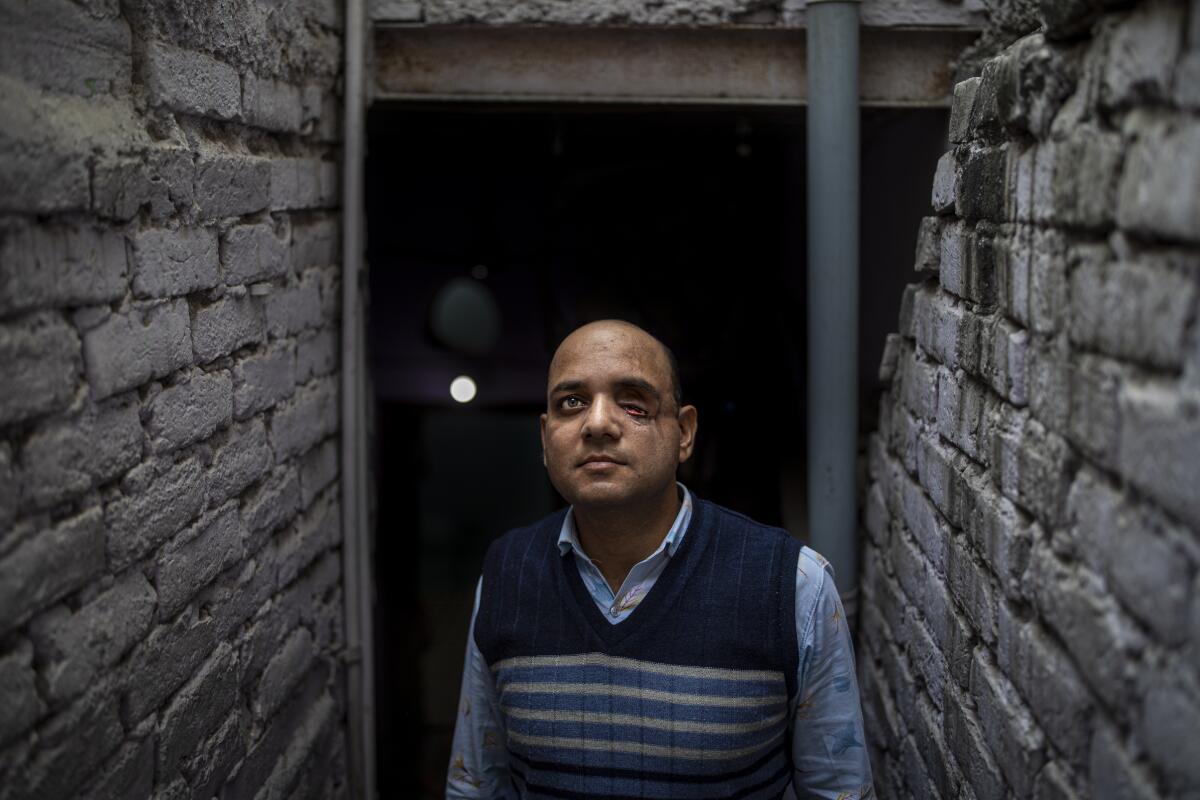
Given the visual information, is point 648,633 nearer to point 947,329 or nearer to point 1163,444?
point 947,329

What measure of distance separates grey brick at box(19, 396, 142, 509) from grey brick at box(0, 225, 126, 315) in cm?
20

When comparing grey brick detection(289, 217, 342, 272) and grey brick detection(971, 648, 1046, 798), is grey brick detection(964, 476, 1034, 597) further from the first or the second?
grey brick detection(289, 217, 342, 272)

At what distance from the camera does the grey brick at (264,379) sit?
2654mm

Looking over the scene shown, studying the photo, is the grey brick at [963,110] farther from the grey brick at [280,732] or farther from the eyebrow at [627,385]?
the grey brick at [280,732]

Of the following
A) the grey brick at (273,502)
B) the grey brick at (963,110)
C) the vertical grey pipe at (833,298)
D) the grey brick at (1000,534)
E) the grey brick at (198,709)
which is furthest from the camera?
the vertical grey pipe at (833,298)

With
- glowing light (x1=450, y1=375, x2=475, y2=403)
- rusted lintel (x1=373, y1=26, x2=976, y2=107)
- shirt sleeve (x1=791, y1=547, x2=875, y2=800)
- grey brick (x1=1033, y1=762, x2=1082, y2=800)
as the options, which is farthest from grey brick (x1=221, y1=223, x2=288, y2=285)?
glowing light (x1=450, y1=375, x2=475, y2=403)

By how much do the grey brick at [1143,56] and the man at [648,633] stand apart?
3.83 feet

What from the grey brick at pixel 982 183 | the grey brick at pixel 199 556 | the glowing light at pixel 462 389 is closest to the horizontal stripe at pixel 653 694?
the grey brick at pixel 199 556

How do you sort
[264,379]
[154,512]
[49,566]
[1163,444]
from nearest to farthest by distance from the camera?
[1163,444] < [49,566] < [154,512] < [264,379]

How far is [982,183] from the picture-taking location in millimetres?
2238

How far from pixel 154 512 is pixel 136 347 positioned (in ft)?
1.05

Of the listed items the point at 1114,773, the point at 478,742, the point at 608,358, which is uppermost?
the point at 608,358

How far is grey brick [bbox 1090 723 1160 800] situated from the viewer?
1442 millimetres

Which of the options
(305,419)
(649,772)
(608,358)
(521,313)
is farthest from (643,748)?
(521,313)
